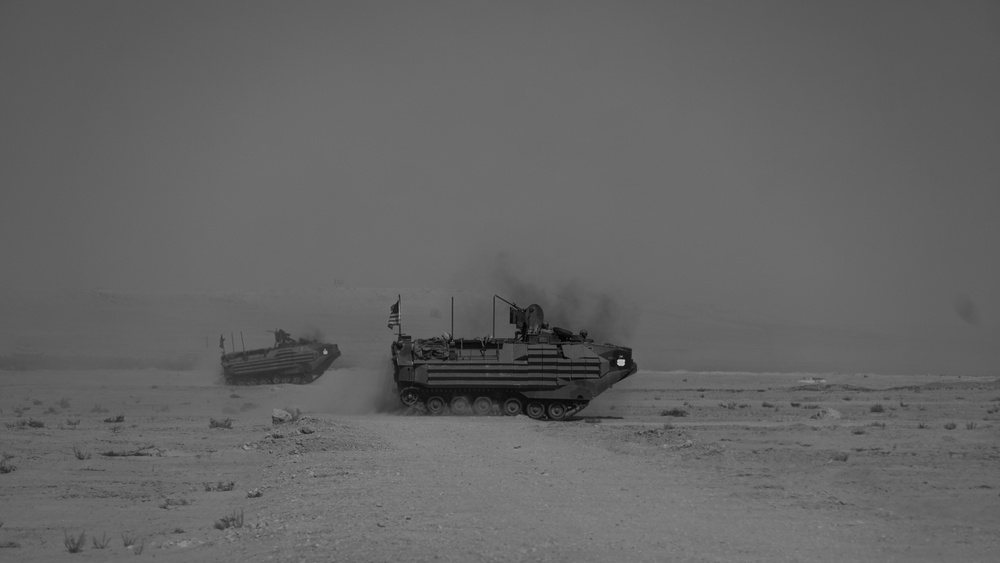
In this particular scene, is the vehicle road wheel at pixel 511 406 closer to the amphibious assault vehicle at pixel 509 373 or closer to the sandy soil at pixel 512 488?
the amphibious assault vehicle at pixel 509 373

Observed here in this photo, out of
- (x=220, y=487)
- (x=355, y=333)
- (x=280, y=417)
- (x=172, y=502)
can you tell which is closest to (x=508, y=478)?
A: (x=220, y=487)

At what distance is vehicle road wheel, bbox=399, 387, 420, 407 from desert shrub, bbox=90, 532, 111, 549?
17.8 metres

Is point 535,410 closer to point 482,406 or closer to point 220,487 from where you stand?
point 482,406

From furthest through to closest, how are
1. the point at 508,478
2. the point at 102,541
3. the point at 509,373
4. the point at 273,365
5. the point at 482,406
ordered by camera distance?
the point at 273,365, the point at 482,406, the point at 509,373, the point at 508,478, the point at 102,541

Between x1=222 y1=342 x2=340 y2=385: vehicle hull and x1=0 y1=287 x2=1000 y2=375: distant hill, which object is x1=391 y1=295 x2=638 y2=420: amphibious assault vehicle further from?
x1=0 y1=287 x2=1000 y2=375: distant hill

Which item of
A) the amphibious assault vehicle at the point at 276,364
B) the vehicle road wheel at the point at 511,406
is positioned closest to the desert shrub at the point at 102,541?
the vehicle road wheel at the point at 511,406

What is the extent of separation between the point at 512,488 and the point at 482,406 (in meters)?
16.2

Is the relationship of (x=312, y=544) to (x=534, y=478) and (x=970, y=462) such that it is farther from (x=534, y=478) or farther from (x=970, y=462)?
(x=970, y=462)

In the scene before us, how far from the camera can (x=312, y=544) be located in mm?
11898

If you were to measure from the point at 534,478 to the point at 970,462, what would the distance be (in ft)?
24.8

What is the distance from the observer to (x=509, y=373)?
31672mm

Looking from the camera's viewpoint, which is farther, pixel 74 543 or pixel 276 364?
pixel 276 364

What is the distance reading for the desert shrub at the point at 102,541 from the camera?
44.3 feet

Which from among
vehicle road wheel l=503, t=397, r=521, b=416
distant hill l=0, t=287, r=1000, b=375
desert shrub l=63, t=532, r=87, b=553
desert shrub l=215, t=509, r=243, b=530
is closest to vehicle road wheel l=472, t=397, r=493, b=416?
vehicle road wheel l=503, t=397, r=521, b=416
